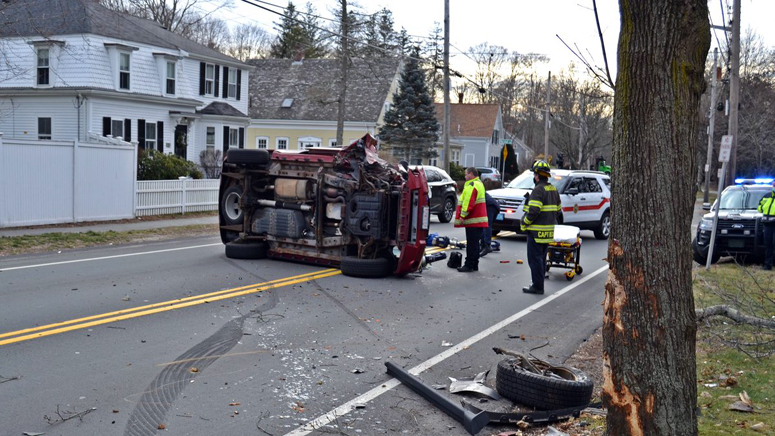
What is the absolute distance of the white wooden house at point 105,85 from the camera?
32094mm

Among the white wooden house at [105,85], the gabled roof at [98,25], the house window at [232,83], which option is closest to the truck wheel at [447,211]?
the gabled roof at [98,25]

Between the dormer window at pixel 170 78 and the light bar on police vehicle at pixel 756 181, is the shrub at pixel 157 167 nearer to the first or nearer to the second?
the dormer window at pixel 170 78

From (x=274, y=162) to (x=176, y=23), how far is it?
154 ft

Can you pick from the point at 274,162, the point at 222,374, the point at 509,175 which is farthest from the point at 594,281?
the point at 509,175

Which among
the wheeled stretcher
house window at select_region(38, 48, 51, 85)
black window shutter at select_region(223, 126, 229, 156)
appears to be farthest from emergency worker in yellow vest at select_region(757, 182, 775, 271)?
house window at select_region(38, 48, 51, 85)

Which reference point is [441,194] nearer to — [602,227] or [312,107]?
[602,227]

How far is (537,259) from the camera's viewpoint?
37.7 feet

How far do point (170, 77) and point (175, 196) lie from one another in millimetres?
15399

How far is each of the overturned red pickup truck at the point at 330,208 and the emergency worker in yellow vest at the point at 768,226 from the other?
25.3ft

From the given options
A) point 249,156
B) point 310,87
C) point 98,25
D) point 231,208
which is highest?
point 98,25

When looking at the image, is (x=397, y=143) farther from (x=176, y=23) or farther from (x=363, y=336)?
(x=363, y=336)

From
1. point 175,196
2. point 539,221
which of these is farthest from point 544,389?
point 175,196

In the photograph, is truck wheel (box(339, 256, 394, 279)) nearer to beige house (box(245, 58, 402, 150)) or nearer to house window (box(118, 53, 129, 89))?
house window (box(118, 53, 129, 89))

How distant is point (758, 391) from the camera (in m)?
6.29
